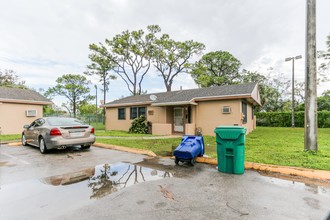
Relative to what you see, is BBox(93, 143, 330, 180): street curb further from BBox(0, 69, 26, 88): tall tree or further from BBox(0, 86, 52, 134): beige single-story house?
BBox(0, 69, 26, 88): tall tree

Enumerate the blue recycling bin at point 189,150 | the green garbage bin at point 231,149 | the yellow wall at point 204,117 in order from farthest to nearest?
the yellow wall at point 204,117 < the blue recycling bin at point 189,150 < the green garbage bin at point 231,149

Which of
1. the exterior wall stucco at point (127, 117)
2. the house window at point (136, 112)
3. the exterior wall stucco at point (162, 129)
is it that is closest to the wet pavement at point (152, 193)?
the exterior wall stucco at point (162, 129)

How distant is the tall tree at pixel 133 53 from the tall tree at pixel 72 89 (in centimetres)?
635

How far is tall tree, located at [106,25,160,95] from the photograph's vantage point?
1080 inches

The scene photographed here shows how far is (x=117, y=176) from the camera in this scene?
452 centimetres

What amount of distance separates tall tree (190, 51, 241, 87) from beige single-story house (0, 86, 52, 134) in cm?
2335

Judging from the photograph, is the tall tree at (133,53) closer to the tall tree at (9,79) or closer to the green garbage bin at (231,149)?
the tall tree at (9,79)

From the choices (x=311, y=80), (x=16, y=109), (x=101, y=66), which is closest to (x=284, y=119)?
(x=311, y=80)

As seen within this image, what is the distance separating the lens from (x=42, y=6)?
34.3 feet

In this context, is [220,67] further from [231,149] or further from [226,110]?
[231,149]

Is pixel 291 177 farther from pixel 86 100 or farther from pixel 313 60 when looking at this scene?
pixel 86 100

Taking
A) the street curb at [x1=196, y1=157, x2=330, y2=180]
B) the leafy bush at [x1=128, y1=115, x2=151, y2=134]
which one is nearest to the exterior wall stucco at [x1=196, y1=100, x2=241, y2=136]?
the leafy bush at [x1=128, y1=115, x2=151, y2=134]

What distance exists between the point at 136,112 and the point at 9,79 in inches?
1122

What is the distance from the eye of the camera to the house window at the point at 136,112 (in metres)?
17.0
